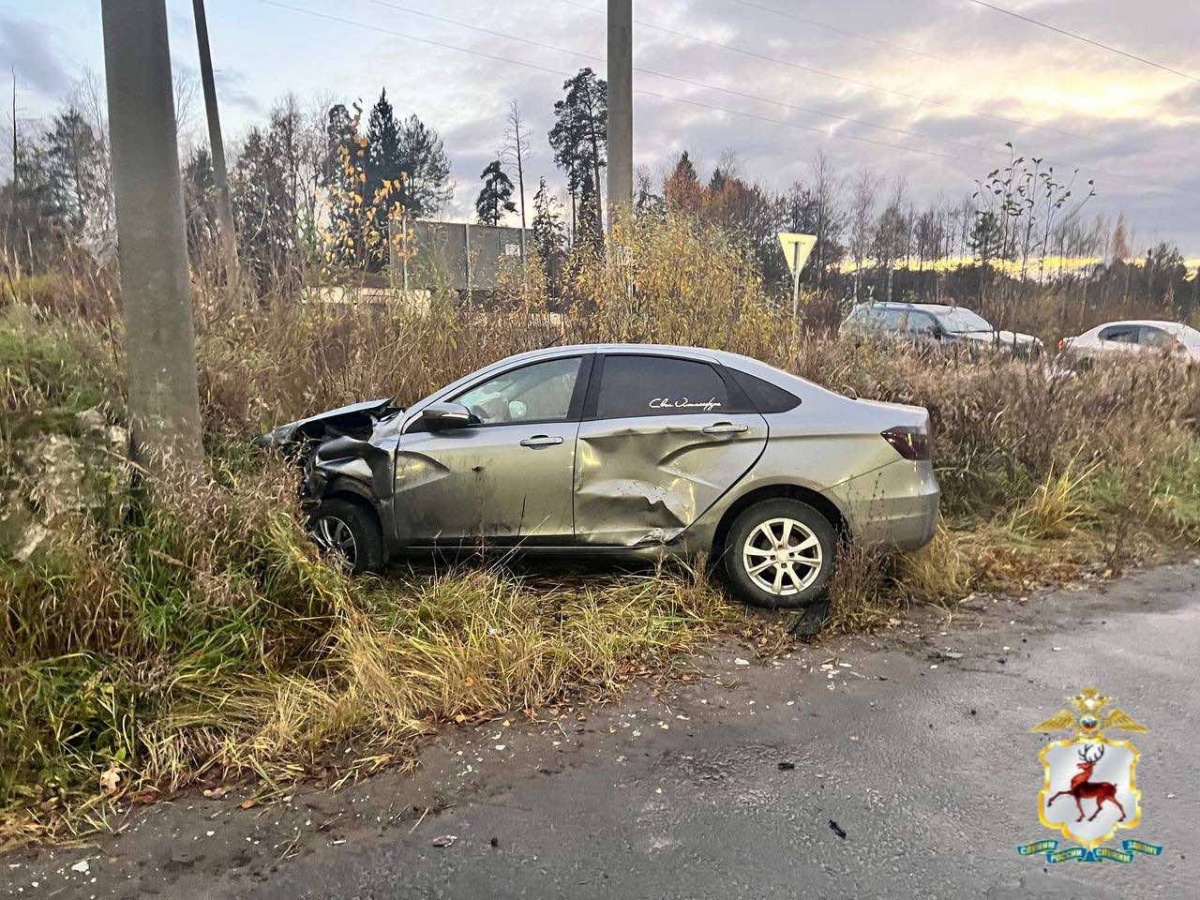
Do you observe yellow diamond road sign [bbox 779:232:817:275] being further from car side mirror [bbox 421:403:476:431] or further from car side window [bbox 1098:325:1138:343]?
car side window [bbox 1098:325:1138:343]

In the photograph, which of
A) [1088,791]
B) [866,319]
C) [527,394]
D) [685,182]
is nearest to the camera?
[1088,791]

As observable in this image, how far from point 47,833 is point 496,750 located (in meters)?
1.67

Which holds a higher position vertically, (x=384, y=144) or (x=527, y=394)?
(x=384, y=144)

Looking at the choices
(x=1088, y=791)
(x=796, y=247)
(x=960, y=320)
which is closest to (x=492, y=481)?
(x=1088, y=791)

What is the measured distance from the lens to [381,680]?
390cm

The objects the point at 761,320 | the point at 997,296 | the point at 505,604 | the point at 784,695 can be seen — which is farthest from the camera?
the point at 997,296

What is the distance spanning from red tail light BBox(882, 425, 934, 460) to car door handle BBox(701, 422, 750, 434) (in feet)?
2.81

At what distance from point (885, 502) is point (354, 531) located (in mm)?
3326

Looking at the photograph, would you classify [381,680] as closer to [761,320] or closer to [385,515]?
[385,515]

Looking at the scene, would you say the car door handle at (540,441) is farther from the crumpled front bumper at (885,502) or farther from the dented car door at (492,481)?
the crumpled front bumper at (885,502)

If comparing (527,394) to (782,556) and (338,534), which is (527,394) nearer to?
(338,534)

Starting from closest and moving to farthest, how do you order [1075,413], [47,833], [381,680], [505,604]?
[47,833] → [381,680] → [505,604] → [1075,413]

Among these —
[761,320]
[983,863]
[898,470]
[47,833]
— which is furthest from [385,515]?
[761,320]

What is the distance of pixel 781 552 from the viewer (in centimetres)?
512
